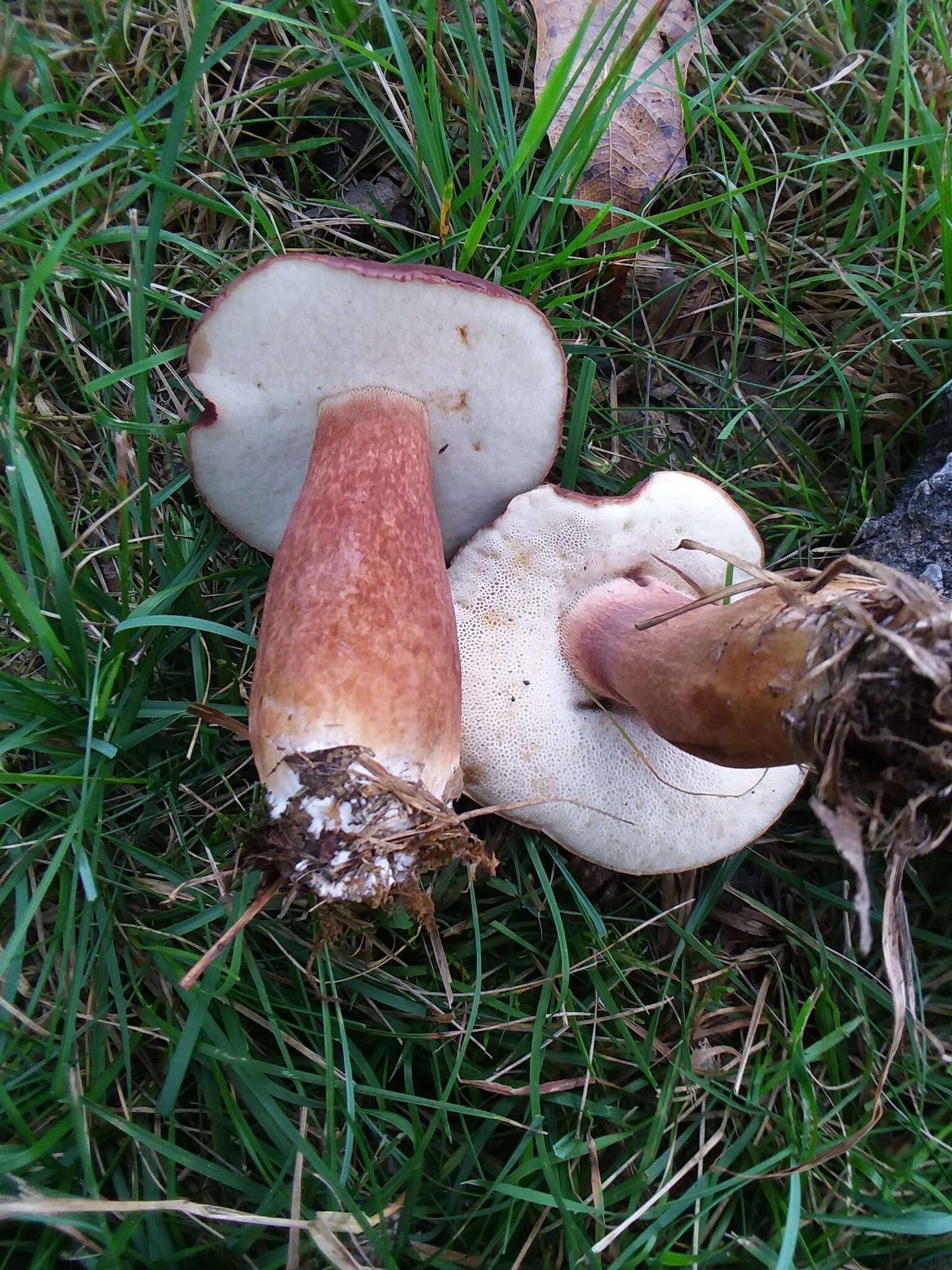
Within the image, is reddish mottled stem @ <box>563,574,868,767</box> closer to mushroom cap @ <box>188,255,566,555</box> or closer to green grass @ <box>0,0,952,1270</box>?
mushroom cap @ <box>188,255,566,555</box>

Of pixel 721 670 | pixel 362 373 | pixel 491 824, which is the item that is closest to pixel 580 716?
pixel 491 824

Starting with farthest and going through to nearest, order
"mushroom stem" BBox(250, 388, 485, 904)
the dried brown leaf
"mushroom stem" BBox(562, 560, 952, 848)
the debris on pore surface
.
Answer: the dried brown leaf → the debris on pore surface → "mushroom stem" BBox(250, 388, 485, 904) → "mushroom stem" BBox(562, 560, 952, 848)

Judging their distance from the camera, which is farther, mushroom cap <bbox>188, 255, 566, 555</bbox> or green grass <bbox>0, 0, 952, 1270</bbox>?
green grass <bbox>0, 0, 952, 1270</bbox>

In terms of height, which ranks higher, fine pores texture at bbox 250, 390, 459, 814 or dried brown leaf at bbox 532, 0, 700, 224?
dried brown leaf at bbox 532, 0, 700, 224

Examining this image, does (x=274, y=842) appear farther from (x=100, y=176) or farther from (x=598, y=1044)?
(x=100, y=176)

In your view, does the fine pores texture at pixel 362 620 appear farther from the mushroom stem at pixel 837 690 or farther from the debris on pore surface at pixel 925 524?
the debris on pore surface at pixel 925 524

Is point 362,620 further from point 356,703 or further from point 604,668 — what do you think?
point 604,668

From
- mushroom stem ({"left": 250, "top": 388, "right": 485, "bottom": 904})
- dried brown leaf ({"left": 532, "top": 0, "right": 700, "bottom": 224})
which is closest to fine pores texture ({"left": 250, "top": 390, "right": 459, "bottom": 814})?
mushroom stem ({"left": 250, "top": 388, "right": 485, "bottom": 904})
